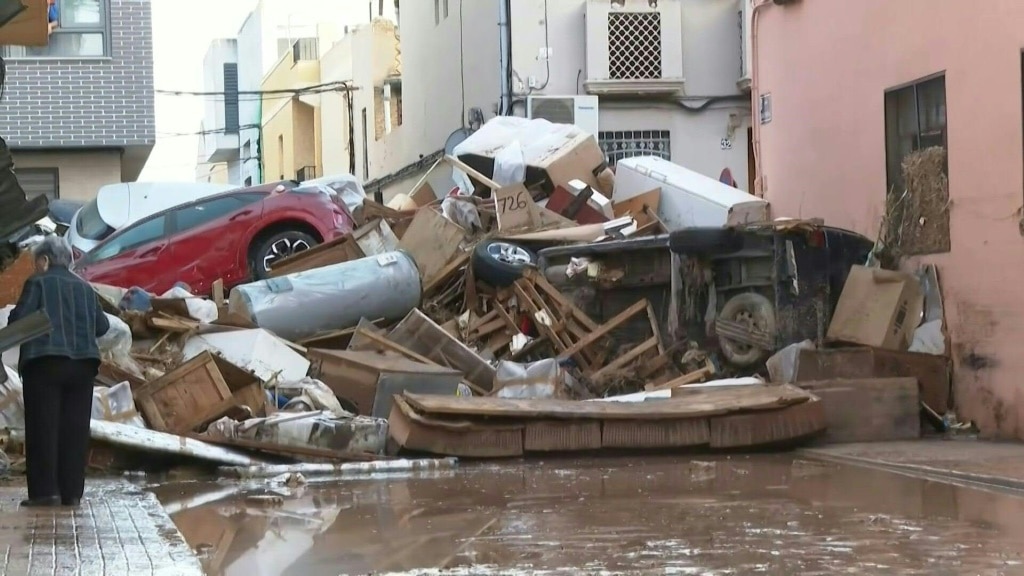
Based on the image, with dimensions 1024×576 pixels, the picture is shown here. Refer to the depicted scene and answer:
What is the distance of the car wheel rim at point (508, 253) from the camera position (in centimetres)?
1532

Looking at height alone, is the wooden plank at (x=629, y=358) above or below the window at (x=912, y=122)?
below

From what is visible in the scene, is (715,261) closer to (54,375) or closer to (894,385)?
(894,385)

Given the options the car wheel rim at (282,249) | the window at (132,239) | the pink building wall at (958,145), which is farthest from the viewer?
the window at (132,239)

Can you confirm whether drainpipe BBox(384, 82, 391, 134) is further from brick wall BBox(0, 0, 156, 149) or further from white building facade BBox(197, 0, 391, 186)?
brick wall BBox(0, 0, 156, 149)

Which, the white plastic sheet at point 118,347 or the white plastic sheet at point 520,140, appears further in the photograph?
the white plastic sheet at point 520,140

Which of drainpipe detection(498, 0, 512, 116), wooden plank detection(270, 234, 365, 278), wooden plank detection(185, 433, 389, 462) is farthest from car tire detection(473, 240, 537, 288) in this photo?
drainpipe detection(498, 0, 512, 116)

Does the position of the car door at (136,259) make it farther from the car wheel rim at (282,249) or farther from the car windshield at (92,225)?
the car windshield at (92,225)

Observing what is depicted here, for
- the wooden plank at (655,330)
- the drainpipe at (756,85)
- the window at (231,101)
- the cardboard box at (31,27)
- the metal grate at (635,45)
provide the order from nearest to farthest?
the cardboard box at (31,27) → the wooden plank at (655,330) → the drainpipe at (756,85) → the metal grate at (635,45) → the window at (231,101)

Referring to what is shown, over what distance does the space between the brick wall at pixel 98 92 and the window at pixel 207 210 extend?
3.17 meters

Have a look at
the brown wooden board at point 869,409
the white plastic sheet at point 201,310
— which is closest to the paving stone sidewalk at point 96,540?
the white plastic sheet at point 201,310

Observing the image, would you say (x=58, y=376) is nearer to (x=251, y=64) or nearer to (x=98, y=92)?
(x=98, y=92)

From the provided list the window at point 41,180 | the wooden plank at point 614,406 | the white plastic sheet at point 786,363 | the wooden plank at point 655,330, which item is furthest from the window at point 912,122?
the window at point 41,180

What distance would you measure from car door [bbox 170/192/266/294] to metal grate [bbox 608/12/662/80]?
7.71 m

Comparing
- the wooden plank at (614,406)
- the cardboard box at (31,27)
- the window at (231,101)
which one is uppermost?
the window at (231,101)
